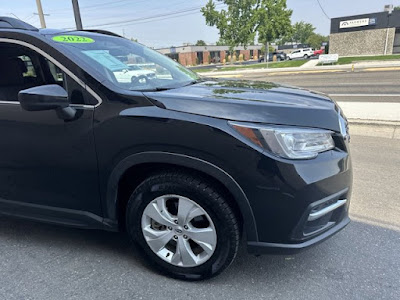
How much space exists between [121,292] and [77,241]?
2.77ft

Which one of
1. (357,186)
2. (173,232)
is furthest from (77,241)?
(357,186)

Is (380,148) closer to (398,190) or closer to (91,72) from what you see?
(398,190)

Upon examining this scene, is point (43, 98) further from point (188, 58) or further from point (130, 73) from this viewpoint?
point (188, 58)

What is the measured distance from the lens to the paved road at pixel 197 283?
2.30 m

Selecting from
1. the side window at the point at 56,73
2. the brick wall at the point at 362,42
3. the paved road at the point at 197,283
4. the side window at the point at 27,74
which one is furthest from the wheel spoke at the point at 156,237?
the brick wall at the point at 362,42

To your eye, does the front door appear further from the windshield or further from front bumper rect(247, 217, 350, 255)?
front bumper rect(247, 217, 350, 255)

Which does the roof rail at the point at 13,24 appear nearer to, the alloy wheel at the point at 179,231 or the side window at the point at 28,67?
the side window at the point at 28,67

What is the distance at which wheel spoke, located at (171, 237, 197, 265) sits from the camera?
2.33m

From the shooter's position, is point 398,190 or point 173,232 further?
point 398,190

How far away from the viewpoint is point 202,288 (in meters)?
2.35

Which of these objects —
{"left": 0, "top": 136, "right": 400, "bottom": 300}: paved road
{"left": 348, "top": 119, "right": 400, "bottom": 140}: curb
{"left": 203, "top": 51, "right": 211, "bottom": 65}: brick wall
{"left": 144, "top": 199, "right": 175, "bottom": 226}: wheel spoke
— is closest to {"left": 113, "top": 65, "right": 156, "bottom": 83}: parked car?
{"left": 144, "top": 199, "right": 175, "bottom": 226}: wheel spoke

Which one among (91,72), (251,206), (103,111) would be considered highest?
(91,72)

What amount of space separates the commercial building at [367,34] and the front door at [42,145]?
39295mm

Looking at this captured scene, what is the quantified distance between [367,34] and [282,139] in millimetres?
39884
